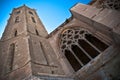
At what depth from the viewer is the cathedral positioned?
6.59 metres

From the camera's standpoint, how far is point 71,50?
8.66m

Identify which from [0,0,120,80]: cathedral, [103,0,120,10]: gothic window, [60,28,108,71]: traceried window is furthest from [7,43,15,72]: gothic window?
[103,0,120,10]: gothic window

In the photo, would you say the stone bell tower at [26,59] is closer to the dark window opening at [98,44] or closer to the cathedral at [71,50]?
the cathedral at [71,50]

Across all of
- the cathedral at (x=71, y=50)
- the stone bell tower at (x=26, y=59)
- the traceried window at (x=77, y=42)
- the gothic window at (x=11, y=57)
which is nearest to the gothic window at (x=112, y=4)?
the cathedral at (x=71, y=50)

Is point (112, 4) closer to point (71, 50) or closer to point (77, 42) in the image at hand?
point (77, 42)

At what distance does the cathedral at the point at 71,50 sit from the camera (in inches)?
259

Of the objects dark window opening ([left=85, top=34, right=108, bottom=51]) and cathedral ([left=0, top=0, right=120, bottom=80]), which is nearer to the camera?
cathedral ([left=0, top=0, right=120, bottom=80])

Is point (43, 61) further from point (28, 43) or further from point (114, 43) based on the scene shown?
point (114, 43)

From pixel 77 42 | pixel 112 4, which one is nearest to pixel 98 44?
pixel 77 42

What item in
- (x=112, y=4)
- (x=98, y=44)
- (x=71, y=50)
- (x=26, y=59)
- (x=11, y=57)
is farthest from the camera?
(x=112, y=4)

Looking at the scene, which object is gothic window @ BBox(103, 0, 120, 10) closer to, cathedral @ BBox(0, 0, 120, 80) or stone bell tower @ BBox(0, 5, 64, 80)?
cathedral @ BBox(0, 0, 120, 80)

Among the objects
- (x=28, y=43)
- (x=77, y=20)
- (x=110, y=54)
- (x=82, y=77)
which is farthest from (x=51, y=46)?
(x=110, y=54)

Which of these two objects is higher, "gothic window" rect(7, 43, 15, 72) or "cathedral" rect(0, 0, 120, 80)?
"cathedral" rect(0, 0, 120, 80)

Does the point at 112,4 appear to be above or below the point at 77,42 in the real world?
above
